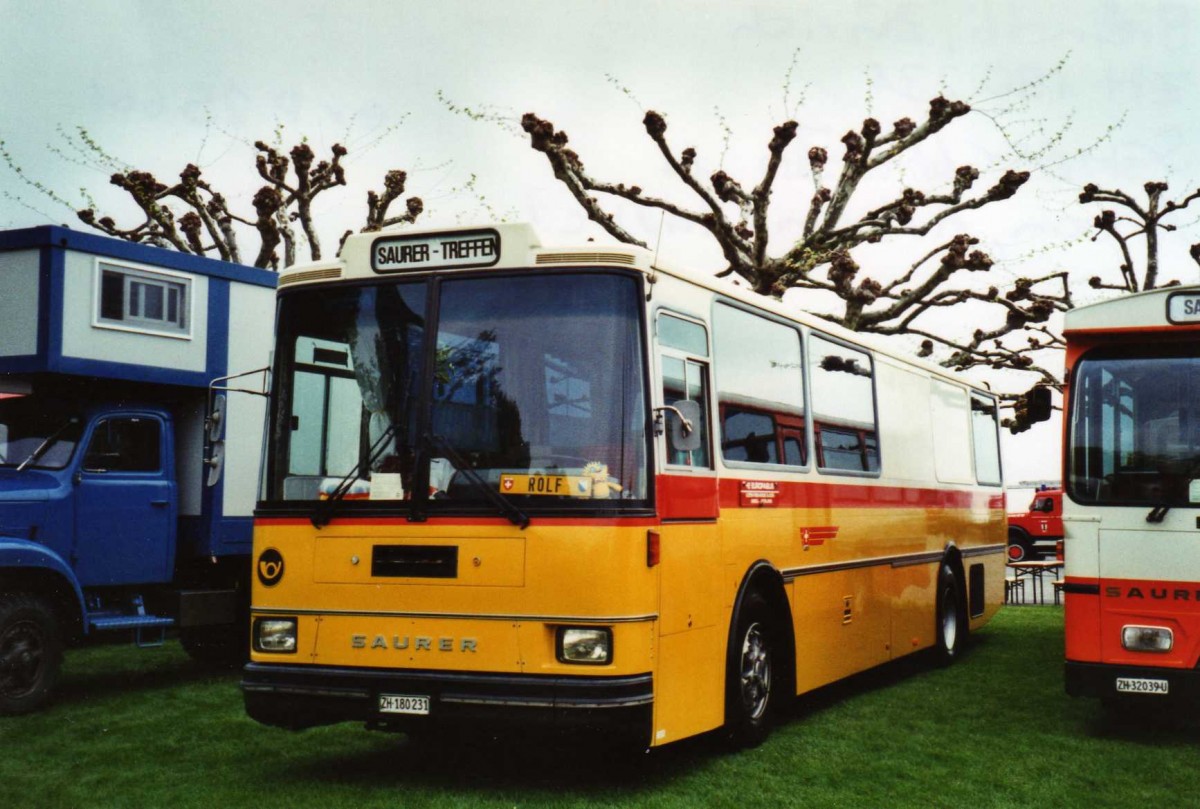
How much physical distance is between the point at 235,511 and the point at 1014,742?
7.07 meters

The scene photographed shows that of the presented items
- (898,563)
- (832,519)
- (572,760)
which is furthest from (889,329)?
(572,760)

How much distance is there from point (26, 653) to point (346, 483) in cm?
451

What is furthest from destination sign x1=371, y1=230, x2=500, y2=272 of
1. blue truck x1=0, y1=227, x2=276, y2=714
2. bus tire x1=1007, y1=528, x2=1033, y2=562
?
bus tire x1=1007, y1=528, x2=1033, y2=562

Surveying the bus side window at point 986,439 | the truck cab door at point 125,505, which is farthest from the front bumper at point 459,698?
the bus side window at point 986,439

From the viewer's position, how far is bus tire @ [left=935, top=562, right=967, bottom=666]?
44.8ft

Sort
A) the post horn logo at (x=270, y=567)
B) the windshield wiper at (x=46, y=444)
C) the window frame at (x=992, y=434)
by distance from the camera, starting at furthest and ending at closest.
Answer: the window frame at (x=992, y=434) < the windshield wiper at (x=46, y=444) < the post horn logo at (x=270, y=567)

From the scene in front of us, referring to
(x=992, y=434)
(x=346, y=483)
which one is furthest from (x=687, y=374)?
(x=992, y=434)

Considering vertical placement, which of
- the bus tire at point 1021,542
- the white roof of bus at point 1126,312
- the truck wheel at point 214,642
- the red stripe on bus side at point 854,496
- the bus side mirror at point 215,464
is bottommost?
the truck wheel at point 214,642

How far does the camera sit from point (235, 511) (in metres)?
12.2

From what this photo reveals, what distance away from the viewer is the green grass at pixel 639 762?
743 cm

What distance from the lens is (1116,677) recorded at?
29.1 ft

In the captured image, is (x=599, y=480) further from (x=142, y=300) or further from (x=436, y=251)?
(x=142, y=300)

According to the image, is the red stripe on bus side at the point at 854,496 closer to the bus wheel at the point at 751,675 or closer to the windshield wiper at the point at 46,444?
the bus wheel at the point at 751,675

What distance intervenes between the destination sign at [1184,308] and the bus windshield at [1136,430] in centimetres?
22
